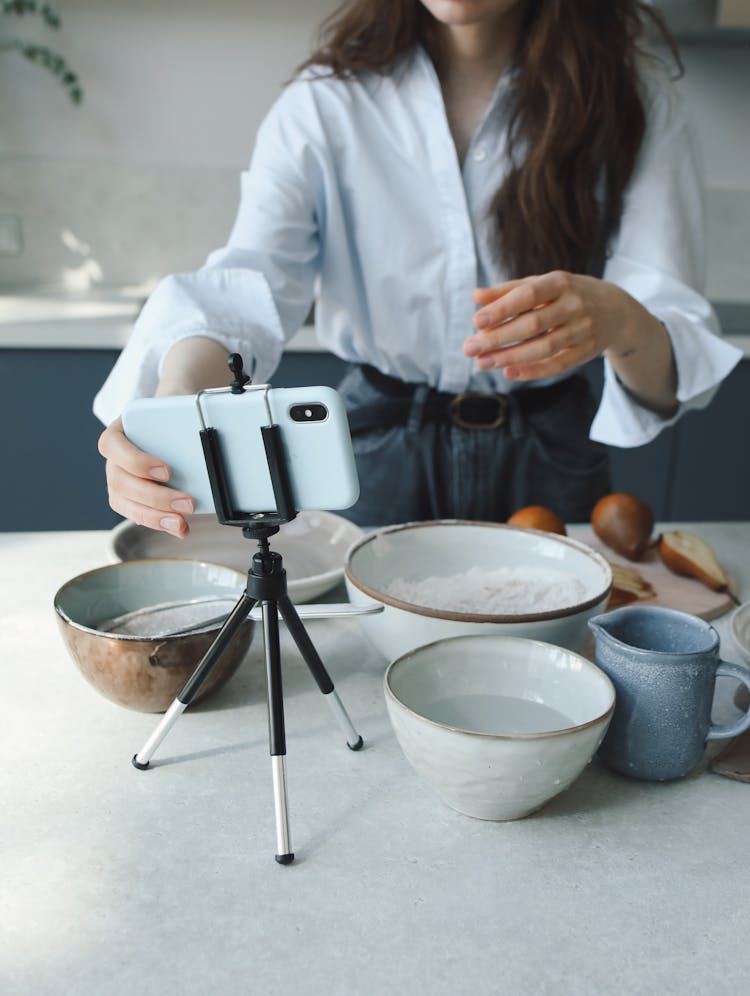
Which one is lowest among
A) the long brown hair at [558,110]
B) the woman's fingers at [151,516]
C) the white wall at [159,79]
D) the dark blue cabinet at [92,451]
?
the dark blue cabinet at [92,451]

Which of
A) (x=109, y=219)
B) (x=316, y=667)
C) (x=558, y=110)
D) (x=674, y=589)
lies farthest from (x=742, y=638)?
(x=109, y=219)

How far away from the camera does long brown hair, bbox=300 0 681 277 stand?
1.17m

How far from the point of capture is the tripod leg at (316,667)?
→ 0.63m

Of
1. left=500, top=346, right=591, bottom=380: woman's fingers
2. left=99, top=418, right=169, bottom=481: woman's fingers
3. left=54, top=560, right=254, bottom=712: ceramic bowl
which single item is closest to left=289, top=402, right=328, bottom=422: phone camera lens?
left=99, top=418, right=169, bottom=481: woman's fingers

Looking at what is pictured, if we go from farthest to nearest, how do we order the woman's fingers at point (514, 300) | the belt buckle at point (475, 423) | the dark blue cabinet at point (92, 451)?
the dark blue cabinet at point (92, 451), the belt buckle at point (475, 423), the woman's fingers at point (514, 300)

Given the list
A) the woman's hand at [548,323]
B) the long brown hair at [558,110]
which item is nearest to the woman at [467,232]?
the long brown hair at [558,110]

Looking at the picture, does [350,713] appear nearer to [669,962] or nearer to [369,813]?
[369,813]

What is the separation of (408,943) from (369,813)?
0.11 metres

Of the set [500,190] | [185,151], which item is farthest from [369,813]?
[185,151]

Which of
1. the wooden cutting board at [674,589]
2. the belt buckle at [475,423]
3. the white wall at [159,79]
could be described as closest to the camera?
the wooden cutting board at [674,589]

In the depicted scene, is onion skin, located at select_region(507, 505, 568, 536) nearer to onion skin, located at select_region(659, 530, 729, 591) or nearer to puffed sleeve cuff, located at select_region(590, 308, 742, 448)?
onion skin, located at select_region(659, 530, 729, 591)

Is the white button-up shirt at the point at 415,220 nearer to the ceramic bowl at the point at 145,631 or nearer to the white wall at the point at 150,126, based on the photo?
the ceramic bowl at the point at 145,631

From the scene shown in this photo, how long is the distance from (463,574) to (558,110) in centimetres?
65

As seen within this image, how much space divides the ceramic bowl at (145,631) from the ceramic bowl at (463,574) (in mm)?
111
